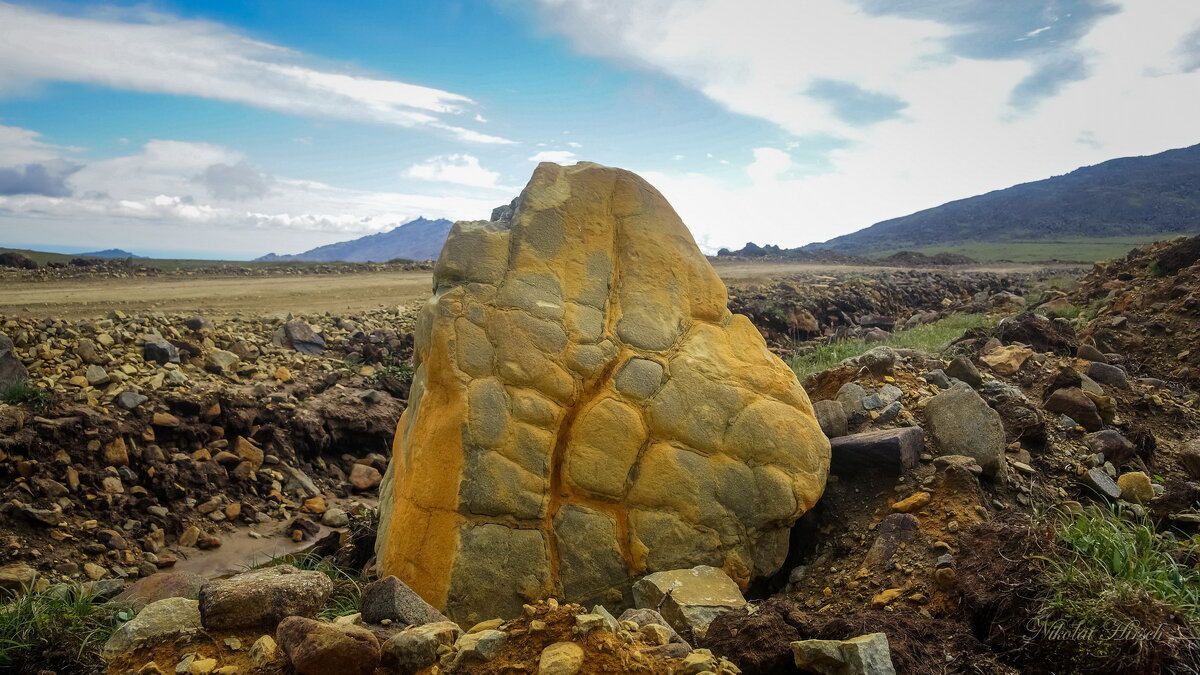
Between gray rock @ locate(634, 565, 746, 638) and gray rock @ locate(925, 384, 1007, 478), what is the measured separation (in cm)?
169

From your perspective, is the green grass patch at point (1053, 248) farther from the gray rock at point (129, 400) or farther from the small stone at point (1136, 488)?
the gray rock at point (129, 400)

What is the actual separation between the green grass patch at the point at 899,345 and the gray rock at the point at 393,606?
4337mm

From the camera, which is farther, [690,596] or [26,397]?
[26,397]

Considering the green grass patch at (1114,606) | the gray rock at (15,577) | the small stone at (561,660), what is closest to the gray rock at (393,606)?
the small stone at (561,660)

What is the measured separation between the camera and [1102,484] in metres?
4.65

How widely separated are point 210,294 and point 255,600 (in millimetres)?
10257

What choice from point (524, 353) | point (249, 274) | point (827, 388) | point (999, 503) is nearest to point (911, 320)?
point (827, 388)

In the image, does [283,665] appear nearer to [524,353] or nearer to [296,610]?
[296,610]

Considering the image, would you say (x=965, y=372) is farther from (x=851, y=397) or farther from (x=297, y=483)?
(x=297, y=483)

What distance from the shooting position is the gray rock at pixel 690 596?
3.43m

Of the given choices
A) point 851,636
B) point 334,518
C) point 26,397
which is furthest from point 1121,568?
point 26,397

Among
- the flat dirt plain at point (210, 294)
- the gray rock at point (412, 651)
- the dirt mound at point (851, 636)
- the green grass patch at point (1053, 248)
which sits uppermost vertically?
the green grass patch at point (1053, 248)

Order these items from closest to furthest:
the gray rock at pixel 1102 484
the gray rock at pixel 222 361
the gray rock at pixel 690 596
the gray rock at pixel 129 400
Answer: the gray rock at pixel 690 596 → the gray rock at pixel 1102 484 → the gray rock at pixel 129 400 → the gray rock at pixel 222 361

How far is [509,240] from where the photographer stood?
15.4 feet
